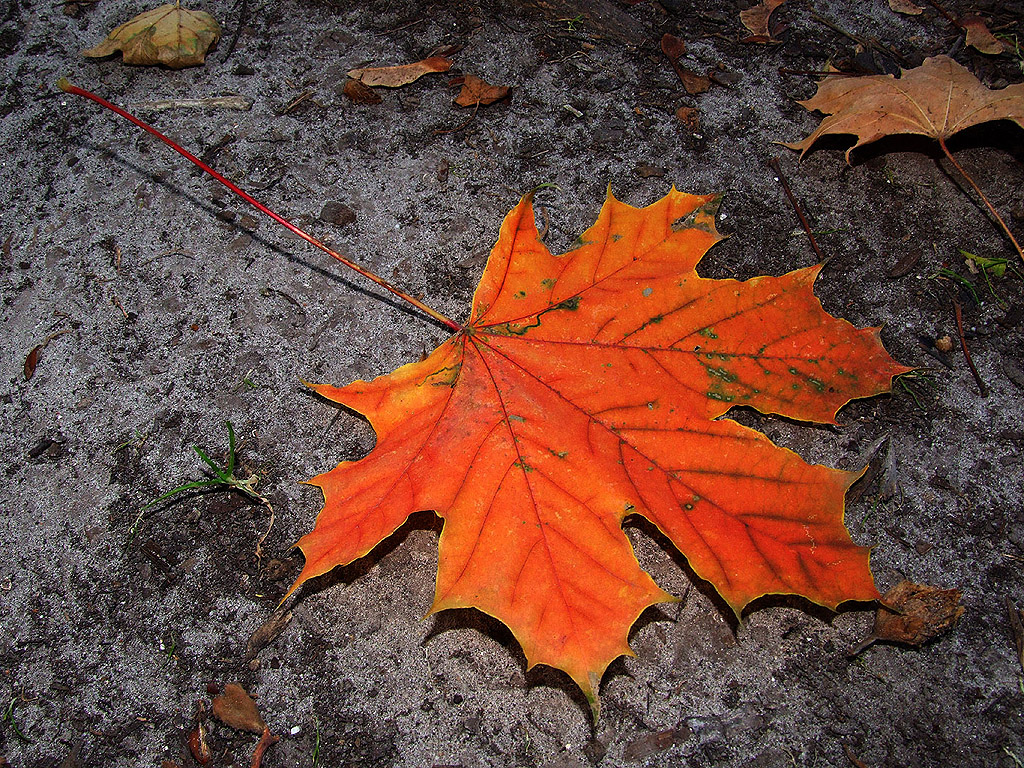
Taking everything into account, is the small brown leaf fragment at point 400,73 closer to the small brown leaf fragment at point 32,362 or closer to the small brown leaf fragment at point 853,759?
the small brown leaf fragment at point 32,362

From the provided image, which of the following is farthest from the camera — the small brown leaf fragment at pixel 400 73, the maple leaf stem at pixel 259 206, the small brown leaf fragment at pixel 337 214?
the small brown leaf fragment at pixel 400 73

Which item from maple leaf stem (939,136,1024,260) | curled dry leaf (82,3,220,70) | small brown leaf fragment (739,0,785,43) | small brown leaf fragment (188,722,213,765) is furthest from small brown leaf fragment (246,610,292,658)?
small brown leaf fragment (739,0,785,43)

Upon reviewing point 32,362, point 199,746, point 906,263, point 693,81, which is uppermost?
point 693,81

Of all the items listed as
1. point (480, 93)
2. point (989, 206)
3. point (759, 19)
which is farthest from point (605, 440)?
point (759, 19)

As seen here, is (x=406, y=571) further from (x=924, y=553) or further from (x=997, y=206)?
(x=997, y=206)

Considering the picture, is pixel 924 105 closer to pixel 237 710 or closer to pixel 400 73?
pixel 400 73

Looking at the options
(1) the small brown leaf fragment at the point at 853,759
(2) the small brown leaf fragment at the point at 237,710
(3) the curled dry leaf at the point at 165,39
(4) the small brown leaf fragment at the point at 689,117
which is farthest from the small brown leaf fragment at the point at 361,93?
(1) the small brown leaf fragment at the point at 853,759

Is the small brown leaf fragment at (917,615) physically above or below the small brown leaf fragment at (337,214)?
below
